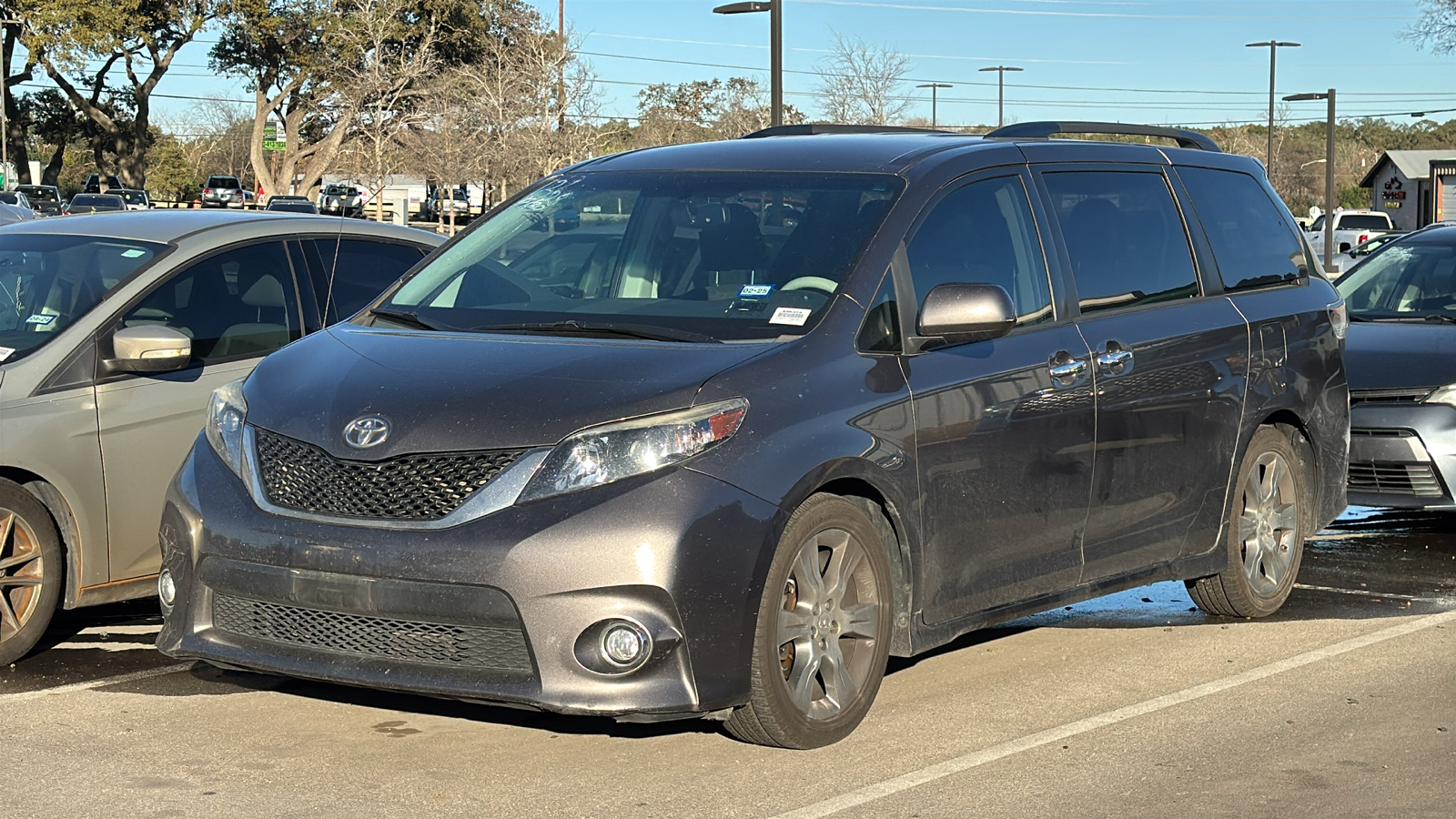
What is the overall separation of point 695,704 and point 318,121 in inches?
2688

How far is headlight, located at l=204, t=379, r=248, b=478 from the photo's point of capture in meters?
5.34

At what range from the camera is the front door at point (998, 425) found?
5.62 meters

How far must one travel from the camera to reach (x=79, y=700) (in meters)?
5.98

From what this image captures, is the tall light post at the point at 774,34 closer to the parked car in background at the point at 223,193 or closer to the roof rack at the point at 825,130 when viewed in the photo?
the roof rack at the point at 825,130

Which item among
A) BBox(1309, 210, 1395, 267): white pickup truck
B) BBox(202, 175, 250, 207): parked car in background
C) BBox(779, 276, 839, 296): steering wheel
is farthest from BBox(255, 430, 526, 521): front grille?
BBox(202, 175, 250, 207): parked car in background

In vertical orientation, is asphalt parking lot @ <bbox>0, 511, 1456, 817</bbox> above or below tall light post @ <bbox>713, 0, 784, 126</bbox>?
below

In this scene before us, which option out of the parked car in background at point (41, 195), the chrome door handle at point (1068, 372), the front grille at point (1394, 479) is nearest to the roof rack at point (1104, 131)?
the chrome door handle at point (1068, 372)

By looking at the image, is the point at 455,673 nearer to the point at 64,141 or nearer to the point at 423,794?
the point at 423,794

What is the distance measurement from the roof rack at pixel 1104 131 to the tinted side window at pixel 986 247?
1.71ft

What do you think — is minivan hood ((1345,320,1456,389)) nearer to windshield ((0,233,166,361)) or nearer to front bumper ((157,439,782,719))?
front bumper ((157,439,782,719))

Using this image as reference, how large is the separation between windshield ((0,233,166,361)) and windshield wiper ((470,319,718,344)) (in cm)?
209

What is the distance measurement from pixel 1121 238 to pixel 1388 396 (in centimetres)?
331

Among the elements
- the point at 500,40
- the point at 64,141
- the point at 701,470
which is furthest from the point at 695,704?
the point at 64,141

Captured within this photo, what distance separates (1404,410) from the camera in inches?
363
